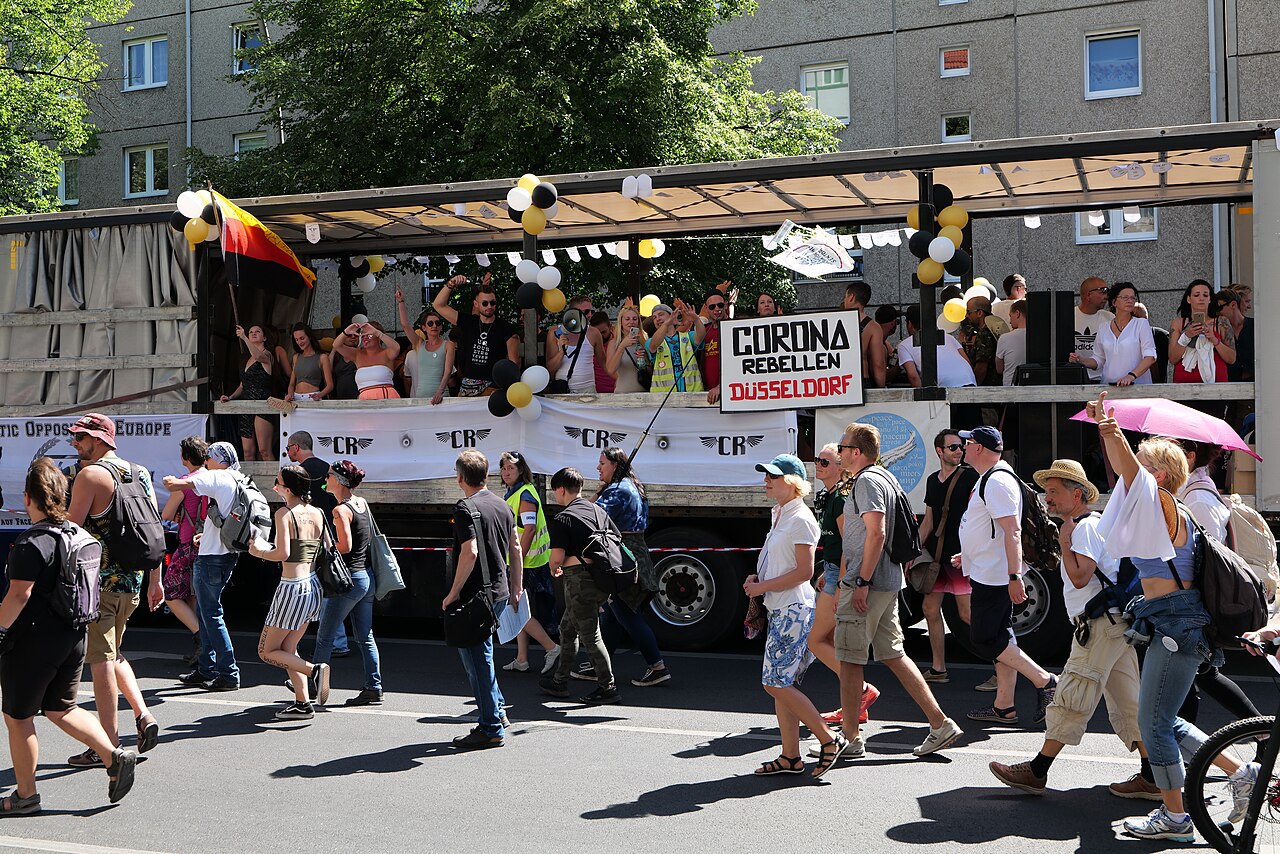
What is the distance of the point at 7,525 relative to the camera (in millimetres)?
12516

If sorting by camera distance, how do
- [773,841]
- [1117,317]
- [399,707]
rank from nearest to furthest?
1. [773,841]
2. [399,707]
3. [1117,317]

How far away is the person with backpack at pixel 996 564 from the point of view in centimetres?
733

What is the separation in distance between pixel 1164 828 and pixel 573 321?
291 inches

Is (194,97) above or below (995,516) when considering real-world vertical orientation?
above

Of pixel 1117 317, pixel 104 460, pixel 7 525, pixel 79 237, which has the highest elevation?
pixel 79 237

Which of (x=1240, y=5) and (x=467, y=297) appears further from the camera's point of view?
(x=1240, y=5)

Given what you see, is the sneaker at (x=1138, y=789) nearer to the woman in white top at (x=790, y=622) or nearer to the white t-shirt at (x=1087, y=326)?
the woman in white top at (x=790, y=622)

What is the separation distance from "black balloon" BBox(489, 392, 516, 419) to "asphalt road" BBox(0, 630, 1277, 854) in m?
2.85

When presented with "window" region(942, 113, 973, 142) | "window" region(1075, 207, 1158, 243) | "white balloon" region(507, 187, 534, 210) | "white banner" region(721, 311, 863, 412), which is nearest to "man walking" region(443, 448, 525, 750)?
"white banner" region(721, 311, 863, 412)

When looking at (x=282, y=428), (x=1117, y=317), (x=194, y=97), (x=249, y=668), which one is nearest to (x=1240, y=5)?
(x=1117, y=317)

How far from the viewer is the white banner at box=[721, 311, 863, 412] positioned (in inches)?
394

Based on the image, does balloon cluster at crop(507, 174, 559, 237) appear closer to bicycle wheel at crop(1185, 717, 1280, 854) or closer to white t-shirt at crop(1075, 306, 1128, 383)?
white t-shirt at crop(1075, 306, 1128, 383)

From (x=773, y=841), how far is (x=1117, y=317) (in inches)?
230

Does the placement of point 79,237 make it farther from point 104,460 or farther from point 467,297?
point 467,297
